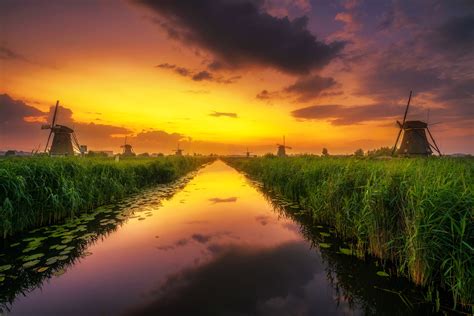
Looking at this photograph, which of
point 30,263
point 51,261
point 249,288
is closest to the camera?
point 249,288

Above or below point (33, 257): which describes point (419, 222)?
above

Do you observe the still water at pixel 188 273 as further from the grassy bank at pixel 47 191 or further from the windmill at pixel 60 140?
the windmill at pixel 60 140

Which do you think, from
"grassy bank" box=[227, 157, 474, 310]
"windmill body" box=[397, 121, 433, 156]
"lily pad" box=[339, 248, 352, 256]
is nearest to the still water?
"lily pad" box=[339, 248, 352, 256]

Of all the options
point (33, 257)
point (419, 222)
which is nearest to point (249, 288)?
point (419, 222)

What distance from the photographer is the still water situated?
443 centimetres

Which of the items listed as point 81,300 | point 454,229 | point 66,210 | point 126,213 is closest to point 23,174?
point 66,210

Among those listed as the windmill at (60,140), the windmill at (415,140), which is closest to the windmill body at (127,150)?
the windmill at (60,140)

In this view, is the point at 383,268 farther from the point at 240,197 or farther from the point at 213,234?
the point at 240,197

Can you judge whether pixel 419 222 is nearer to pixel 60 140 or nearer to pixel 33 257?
pixel 33 257

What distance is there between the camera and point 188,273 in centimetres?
577

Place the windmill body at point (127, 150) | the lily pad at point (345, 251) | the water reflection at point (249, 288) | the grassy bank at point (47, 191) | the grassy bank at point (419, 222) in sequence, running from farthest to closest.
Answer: the windmill body at point (127, 150) < the grassy bank at point (47, 191) < the lily pad at point (345, 251) < the water reflection at point (249, 288) < the grassy bank at point (419, 222)

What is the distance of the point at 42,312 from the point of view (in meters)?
4.20

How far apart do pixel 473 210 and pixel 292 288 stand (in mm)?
3261

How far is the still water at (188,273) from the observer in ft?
14.5
